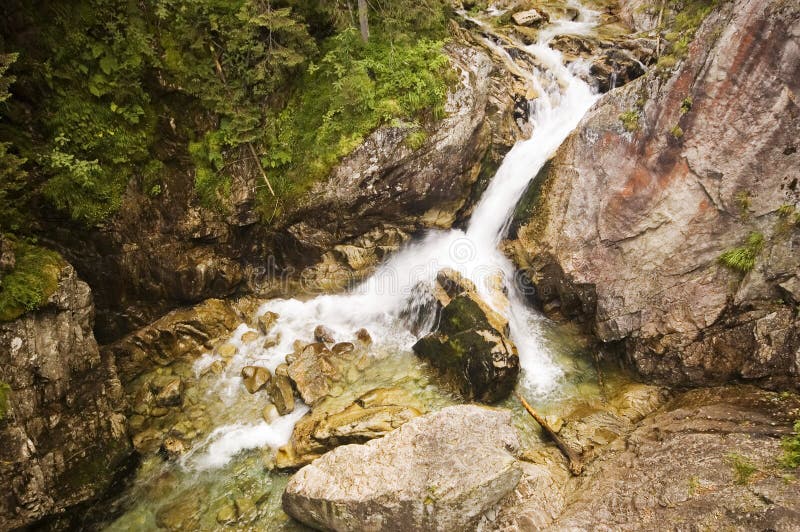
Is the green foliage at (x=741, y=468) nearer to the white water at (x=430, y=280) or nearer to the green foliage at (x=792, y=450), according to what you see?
the green foliage at (x=792, y=450)

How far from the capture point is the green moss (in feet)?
21.1

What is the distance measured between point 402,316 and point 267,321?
3947 mm

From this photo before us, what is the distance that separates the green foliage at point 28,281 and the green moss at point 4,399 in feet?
3.81

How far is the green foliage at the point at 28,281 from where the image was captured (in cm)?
696

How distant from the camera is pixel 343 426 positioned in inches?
312

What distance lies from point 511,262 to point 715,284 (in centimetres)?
462

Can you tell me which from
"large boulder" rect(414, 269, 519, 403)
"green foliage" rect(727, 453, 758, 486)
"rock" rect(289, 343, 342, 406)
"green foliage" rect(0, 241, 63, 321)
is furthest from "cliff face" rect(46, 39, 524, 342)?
"green foliage" rect(727, 453, 758, 486)

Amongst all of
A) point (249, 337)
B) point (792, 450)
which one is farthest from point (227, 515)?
point (792, 450)

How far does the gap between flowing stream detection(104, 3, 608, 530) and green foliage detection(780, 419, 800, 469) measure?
4031mm

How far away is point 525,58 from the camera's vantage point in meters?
14.4

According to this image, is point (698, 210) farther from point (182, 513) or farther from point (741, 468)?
point (182, 513)

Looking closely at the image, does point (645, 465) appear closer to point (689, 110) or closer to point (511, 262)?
point (511, 262)

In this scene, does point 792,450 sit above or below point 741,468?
above

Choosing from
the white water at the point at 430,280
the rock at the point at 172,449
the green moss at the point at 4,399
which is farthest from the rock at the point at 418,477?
the green moss at the point at 4,399
